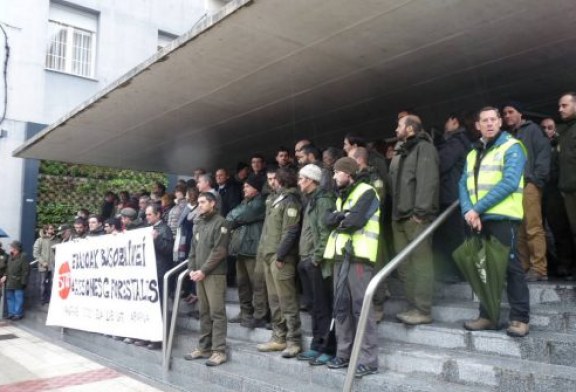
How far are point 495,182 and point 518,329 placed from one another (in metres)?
1.09

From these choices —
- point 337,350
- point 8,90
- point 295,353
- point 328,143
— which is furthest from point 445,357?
point 8,90

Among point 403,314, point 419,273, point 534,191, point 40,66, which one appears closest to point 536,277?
point 534,191

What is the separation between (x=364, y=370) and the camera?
3.91 m

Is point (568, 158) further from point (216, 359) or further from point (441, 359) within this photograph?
point (216, 359)

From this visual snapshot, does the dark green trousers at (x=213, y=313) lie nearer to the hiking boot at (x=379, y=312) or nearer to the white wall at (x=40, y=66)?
the hiking boot at (x=379, y=312)

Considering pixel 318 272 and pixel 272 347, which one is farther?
pixel 272 347

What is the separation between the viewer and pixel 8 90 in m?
12.2

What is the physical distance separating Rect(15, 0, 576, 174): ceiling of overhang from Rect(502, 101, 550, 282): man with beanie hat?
889 millimetres

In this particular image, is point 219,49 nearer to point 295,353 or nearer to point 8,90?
point 295,353

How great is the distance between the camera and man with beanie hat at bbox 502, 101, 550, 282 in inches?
181

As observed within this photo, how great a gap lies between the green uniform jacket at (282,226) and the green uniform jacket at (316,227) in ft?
0.43

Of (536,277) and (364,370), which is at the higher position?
(536,277)

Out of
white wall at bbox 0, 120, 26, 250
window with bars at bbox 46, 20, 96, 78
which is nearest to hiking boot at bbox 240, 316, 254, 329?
white wall at bbox 0, 120, 26, 250

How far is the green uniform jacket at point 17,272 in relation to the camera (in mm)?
10188
